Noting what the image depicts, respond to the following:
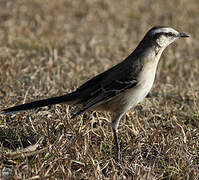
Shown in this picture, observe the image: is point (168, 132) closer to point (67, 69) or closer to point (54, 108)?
point (54, 108)

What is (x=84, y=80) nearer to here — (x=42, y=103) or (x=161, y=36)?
(x=161, y=36)

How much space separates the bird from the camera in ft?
19.2

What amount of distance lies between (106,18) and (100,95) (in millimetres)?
6727

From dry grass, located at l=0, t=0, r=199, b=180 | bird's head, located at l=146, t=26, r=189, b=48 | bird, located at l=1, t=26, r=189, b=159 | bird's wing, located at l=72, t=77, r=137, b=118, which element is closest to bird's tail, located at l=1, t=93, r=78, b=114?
bird, located at l=1, t=26, r=189, b=159

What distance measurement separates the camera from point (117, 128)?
646 centimetres

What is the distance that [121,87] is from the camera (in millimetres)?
5887

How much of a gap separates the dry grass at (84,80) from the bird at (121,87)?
334 mm

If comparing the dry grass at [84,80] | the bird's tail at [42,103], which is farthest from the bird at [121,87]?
the dry grass at [84,80]

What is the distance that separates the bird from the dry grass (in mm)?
334

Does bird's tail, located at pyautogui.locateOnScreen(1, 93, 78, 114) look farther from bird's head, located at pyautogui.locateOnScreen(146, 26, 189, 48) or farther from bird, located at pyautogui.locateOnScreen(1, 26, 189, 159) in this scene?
bird's head, located at pyautogui.locateOnScreen(146, 26, 189, 48)

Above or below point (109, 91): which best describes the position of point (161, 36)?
above

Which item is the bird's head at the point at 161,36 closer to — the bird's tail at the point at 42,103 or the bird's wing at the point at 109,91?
the bird's wing at the point at 109,91

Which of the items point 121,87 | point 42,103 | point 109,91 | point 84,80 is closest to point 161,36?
point 121,87

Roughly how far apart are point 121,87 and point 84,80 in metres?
2.54
